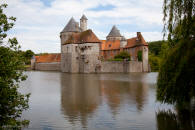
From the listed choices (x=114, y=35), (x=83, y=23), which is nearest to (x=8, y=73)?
(x=83, y=23)

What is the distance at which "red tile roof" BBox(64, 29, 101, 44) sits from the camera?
149ft

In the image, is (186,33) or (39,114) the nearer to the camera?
(186,33)

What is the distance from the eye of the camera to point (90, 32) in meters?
45.8

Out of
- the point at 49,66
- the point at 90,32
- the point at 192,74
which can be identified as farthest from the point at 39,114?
the point at 49,66

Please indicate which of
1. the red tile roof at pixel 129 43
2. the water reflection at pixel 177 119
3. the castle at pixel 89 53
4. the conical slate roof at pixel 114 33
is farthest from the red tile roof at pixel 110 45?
the water reflection at pixel 177 119

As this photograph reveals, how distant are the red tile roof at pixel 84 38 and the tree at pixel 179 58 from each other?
126ft

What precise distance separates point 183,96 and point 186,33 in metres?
1.77

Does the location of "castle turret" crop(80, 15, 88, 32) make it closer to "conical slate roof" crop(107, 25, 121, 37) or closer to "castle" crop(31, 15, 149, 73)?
"castle" crop(31, 15, 149, 73)

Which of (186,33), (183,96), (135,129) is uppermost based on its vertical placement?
(186,33)

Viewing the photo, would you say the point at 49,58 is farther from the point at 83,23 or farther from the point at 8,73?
the point at 8,73

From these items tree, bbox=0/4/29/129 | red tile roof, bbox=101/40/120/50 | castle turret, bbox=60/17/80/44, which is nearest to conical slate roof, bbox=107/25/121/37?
red tile roof, bbox=101/40/120/50

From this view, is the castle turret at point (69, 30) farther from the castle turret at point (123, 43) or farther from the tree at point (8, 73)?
the tree at point (8, 73)

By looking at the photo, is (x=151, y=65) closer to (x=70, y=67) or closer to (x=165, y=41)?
(x=70, y=67)

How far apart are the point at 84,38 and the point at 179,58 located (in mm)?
40515
